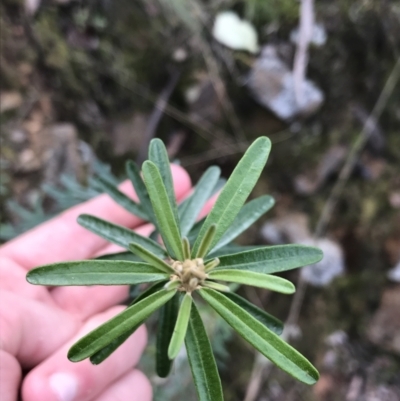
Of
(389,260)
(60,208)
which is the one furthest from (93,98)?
(389,260)

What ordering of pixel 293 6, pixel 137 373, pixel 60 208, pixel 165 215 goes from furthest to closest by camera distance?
pixel 293 6
pixel 60 208
pixel 137 373
pixel 165 215

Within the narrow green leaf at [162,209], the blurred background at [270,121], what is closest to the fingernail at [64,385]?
the narrow green leaf at [162,209]

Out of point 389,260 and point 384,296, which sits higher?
point 389,260

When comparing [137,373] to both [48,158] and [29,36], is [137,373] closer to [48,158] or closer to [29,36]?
[48,158]

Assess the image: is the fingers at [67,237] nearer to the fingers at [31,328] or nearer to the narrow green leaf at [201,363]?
the fingers at [31,328]

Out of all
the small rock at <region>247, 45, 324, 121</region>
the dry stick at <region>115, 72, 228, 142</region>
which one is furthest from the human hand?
the small rock at <region>247, 45, 324, 121</region>

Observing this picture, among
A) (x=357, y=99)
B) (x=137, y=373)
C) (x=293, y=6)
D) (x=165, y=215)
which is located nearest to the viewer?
(x=165, y=215)

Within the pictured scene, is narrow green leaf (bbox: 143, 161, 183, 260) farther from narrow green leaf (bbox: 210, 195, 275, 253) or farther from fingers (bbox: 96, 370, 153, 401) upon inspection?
fingers (bbox: 96, 370, 153, 401)

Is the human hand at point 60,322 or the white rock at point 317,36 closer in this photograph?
the human hand at point 60,322
